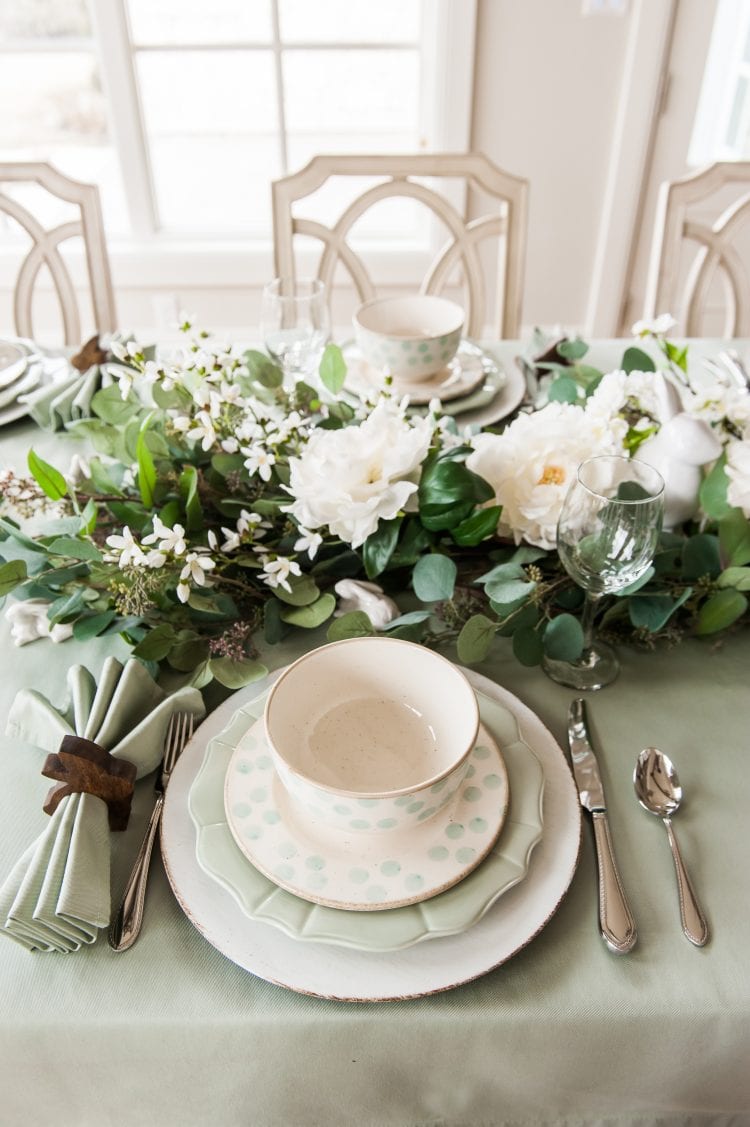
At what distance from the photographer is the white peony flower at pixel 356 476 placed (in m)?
0.67

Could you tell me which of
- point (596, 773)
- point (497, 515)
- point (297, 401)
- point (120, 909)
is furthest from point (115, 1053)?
point (297, 401)

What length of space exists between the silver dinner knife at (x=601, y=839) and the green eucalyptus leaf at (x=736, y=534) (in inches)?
7.3

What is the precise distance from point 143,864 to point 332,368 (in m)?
0.51

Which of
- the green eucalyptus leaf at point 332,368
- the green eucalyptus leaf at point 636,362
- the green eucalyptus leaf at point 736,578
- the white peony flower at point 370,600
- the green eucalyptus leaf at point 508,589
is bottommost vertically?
the white peony flower at point 370,600

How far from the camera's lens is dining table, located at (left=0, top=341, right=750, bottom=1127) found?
491 mm

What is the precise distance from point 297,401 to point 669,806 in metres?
0.52

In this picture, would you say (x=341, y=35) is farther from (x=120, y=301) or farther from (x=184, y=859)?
(x=184, y=859)

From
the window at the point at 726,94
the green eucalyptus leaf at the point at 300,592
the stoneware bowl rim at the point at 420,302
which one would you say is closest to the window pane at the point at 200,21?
the window at the point at 726,94

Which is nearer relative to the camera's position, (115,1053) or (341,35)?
(115,1053)

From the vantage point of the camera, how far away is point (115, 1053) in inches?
19.6

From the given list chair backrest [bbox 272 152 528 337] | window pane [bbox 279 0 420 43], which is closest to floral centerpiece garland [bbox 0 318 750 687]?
chair backrest [bbox 272 152 528 337]

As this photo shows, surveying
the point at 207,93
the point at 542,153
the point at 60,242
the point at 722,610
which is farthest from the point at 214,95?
the point at 722,610

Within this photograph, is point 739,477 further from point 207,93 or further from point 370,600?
point 207,93

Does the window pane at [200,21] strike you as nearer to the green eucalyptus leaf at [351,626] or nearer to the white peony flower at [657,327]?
the white peony flower at [657,327]
